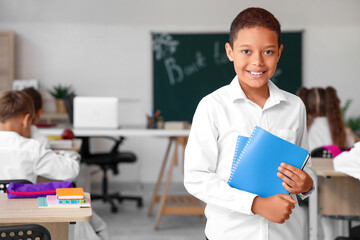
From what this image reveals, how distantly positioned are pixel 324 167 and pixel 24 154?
166 centimetres

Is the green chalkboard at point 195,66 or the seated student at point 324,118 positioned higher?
the green chalkboard at point 195,66

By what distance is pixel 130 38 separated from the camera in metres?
6.27

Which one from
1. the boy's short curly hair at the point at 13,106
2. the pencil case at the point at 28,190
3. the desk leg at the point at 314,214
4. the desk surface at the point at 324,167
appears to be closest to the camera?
the pencil case at the point at 28,190

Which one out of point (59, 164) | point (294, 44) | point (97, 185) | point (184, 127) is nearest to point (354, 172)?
point (59, 164)

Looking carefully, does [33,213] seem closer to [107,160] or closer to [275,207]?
[275,207]

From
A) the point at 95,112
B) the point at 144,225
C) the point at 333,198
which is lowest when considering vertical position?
the point at 144,225

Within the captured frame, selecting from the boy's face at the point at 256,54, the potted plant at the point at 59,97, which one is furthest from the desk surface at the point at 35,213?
the potted plant at the point at 59,97

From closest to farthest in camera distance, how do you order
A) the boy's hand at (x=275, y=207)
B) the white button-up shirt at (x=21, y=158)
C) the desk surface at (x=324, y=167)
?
1. the boy's hand at (x=275, y=207)
2. the white button-up shirt at (x=21, y=158)
3. the desk surface at (x=324, y=167)

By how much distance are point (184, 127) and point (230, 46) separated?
128 inches

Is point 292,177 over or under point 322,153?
over

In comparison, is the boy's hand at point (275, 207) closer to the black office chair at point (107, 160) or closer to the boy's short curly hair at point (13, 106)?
the boy's short curly hair at point (13, 106)

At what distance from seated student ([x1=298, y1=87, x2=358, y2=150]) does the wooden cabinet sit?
3750 mm

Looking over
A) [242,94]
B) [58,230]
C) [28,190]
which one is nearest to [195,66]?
[58,230]

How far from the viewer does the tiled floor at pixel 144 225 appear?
4.13 metres
